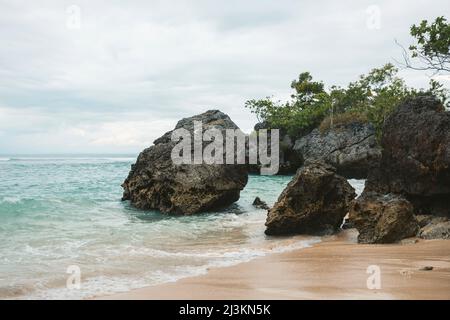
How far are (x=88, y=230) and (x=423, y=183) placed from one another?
891cm

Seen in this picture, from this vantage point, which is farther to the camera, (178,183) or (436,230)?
(178,183)

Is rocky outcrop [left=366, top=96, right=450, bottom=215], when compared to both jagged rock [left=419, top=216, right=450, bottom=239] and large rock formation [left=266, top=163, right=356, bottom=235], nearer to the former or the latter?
jagged rock [left=419, top=216, right=450, bottom=239]

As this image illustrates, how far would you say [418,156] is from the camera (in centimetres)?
1119

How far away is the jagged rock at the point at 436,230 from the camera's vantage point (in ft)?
30.7

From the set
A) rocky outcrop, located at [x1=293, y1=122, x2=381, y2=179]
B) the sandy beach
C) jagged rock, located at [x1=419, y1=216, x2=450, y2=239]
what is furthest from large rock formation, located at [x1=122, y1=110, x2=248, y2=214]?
rocky outcrop, located at [x1=293, y1=122, x2=381, y2=179]

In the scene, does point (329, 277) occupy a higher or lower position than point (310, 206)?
lower

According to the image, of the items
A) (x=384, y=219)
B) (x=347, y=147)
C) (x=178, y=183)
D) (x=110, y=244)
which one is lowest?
(x=110, y=244)

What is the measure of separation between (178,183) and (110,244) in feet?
20.1

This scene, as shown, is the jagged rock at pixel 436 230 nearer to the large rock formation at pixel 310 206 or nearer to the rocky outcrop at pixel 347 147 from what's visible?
the large rock formation at pixel 310 206

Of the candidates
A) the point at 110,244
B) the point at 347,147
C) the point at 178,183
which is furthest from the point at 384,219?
the point at 347,147

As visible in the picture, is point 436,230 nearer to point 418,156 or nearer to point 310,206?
point 418,156

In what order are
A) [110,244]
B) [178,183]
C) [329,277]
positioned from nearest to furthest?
[329,277] → [110,244] → [178,183]
